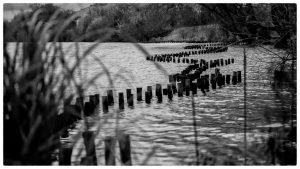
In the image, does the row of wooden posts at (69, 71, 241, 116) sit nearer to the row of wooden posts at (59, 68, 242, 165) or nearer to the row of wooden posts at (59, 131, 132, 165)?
the row of wooden posts at (59, 68, 242, 165)

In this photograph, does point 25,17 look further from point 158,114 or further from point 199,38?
point 199,38

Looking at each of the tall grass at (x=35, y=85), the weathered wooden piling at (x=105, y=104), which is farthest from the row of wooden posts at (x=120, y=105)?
the tall grass at (x=35, y=85)

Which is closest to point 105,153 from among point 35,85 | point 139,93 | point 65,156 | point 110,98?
point 65,156

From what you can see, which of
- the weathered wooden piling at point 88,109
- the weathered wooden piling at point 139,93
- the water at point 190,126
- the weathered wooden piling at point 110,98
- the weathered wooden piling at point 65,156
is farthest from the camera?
the weathered wooden piling at point 139,93

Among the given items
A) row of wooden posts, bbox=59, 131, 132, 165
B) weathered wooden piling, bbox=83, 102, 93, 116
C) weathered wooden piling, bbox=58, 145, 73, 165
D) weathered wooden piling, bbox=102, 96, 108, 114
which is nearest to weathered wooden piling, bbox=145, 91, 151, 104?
weathered wooden piling, bbox=102, 96, 108, 114

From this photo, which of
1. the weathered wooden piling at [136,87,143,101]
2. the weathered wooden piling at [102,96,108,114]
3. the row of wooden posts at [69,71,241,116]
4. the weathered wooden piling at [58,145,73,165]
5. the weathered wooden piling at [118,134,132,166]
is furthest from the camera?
the weathered wooden piling at [136,87,143,101]

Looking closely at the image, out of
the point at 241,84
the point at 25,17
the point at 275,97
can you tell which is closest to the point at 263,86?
the point at 241,84

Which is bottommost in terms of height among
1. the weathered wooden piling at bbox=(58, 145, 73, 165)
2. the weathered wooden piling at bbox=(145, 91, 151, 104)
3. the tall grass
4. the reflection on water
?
the reflection on water

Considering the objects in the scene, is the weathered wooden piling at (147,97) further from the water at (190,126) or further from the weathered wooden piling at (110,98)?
the weathered wooden piling at (110,98)

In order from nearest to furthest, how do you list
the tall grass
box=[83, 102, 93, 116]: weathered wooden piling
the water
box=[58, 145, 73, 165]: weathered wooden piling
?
the tall grass → box=[58, 145, 73, 165]: weathered wooden piling → the water → box=[83, 102, 93, 116]: weathered wooden piling

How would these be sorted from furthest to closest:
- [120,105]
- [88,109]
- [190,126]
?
[120,105]
[88,109]
[190,126]

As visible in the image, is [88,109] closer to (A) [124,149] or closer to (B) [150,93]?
(B) [150,93]

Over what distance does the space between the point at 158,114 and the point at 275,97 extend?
13.0ft

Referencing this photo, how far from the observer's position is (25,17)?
4297mm
